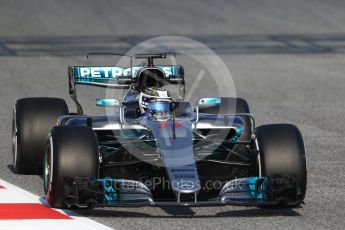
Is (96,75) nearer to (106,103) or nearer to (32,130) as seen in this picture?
(32,130)

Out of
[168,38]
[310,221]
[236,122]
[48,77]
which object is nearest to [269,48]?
[168,38]

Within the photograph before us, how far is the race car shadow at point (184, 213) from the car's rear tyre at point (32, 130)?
6.10ft

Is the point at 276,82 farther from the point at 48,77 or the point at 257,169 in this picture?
the point at 257,169

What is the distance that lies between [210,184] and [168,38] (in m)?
13.9

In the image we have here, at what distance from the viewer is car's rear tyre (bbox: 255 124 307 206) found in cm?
973

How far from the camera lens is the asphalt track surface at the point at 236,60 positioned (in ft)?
32.3

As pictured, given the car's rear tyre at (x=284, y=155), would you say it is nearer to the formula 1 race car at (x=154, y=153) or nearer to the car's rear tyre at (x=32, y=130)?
the formula 1 race car at (x=154, y=153)

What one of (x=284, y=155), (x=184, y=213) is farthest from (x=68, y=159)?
(x=284, y=155)

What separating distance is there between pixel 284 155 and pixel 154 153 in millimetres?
1136

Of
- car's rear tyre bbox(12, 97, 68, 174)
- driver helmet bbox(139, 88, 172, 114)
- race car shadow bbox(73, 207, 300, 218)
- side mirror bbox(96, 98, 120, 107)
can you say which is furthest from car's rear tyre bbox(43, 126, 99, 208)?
car's rear tyre bbox(12, 97, 68, 174)

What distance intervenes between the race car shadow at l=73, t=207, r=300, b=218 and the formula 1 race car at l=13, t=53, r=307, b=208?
0.14 m

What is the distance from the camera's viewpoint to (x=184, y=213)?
9.84 m

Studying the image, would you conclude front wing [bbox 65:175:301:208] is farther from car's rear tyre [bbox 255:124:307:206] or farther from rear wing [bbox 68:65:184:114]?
rear wing [bbox 68:65:184:114]

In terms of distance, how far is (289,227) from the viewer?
9328 mm
